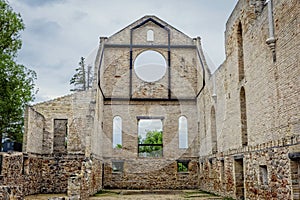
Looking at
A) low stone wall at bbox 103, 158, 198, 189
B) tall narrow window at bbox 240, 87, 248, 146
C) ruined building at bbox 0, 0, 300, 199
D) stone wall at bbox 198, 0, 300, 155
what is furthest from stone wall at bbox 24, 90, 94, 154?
tall narrow window at bbox 240, 87, 248, 146

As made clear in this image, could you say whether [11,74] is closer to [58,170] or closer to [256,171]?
[58,170]

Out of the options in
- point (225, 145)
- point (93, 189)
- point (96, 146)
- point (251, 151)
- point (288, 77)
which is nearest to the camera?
point (288, 77)

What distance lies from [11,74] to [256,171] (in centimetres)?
1357

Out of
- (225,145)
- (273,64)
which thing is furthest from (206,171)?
(273,64)

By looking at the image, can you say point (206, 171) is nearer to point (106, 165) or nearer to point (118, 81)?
point (106, 165)

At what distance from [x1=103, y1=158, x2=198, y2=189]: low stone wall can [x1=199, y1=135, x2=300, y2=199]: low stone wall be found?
11.9 ft

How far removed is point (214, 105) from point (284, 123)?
26.1 feet

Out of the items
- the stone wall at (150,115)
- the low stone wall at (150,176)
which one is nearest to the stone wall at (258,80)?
the stone wall at (150,115)

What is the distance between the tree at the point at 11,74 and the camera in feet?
59.8

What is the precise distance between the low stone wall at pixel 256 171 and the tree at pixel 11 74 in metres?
10.5

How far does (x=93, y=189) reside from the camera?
1656 centimetres

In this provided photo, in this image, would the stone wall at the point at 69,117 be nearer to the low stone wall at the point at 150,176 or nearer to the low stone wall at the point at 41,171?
the low stone wall at the point at 41,171

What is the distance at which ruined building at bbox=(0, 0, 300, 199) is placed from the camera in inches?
366

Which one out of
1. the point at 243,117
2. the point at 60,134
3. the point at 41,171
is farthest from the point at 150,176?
the point at 243,117
